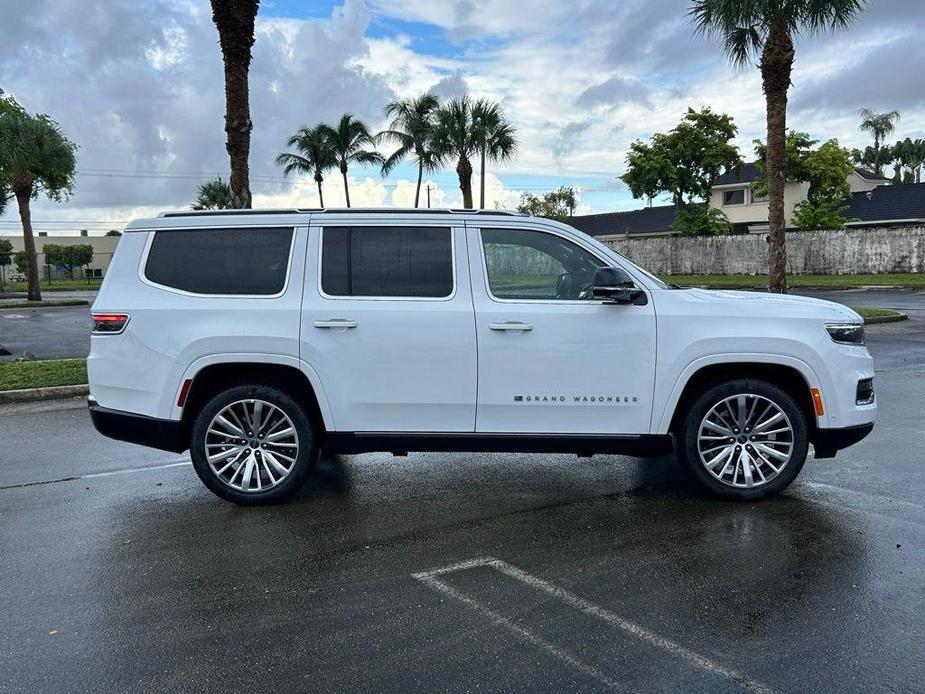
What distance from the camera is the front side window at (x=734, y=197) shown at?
54.8m

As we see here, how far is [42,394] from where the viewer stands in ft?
33.1

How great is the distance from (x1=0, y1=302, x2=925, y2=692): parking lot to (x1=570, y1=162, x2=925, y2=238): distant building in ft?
129

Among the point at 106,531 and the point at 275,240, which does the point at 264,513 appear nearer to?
the point at 106,531

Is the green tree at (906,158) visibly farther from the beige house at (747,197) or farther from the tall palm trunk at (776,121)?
the tall palm trunk at (776,121)

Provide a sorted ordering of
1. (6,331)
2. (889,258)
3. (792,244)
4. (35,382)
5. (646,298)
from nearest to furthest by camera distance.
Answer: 1. (646,298)
2. (35,382)
3. (6,331)
4. (889,258)
5. (792,244)

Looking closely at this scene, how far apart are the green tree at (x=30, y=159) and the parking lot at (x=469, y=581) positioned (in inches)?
1137

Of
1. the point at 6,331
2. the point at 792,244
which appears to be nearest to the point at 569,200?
the point at 792,244

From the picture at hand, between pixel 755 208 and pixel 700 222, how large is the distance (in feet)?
37.8

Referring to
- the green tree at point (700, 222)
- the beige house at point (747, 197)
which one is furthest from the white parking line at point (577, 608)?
the beige house at point (747, 197)

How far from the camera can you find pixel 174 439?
534 centimetres

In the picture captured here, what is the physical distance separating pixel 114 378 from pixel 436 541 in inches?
101

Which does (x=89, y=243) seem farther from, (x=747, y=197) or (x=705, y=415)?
(x=705, y=415)

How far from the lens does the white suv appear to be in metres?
5.14

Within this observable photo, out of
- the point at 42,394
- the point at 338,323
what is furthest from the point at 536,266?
the point at 42,394
